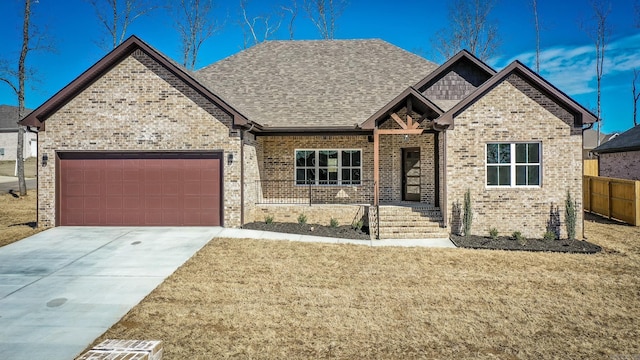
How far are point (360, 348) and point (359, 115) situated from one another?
11461mm

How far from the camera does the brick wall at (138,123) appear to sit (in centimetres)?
1280

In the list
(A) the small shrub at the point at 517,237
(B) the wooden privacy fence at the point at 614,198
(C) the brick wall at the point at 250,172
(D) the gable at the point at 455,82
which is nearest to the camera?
(A) the small shrub at the point at 517,237

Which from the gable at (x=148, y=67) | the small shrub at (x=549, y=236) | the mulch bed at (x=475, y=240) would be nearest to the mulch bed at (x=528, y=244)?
the mulch bed at (x=475, y=240)

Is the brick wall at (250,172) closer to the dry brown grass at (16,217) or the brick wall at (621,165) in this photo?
the dry brown grass at (16,217)

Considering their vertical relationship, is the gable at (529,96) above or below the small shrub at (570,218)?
above

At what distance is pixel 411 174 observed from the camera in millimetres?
15844

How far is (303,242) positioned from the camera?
37.4 ft

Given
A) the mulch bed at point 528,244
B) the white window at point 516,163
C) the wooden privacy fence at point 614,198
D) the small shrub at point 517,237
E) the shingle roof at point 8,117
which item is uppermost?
the shingle roof at point 8,117

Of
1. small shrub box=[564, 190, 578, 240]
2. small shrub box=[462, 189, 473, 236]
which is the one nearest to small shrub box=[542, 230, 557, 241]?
small shrub box=[564, 190, 578, 240]

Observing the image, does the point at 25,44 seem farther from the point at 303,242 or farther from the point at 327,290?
the point at 327,290

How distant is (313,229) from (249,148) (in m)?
3.89

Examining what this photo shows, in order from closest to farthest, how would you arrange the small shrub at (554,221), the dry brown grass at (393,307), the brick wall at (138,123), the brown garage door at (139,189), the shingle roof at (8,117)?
the dry brown grass at (393,307)
the small shrub at (554,221)
the brick wall at (138,123)
the brown garage door at (139,189)
the shingle roof at (8,117)

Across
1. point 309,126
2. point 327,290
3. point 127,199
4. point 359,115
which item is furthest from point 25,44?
point 327,290

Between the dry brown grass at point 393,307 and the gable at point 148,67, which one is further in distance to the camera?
the gable at point 148,67
